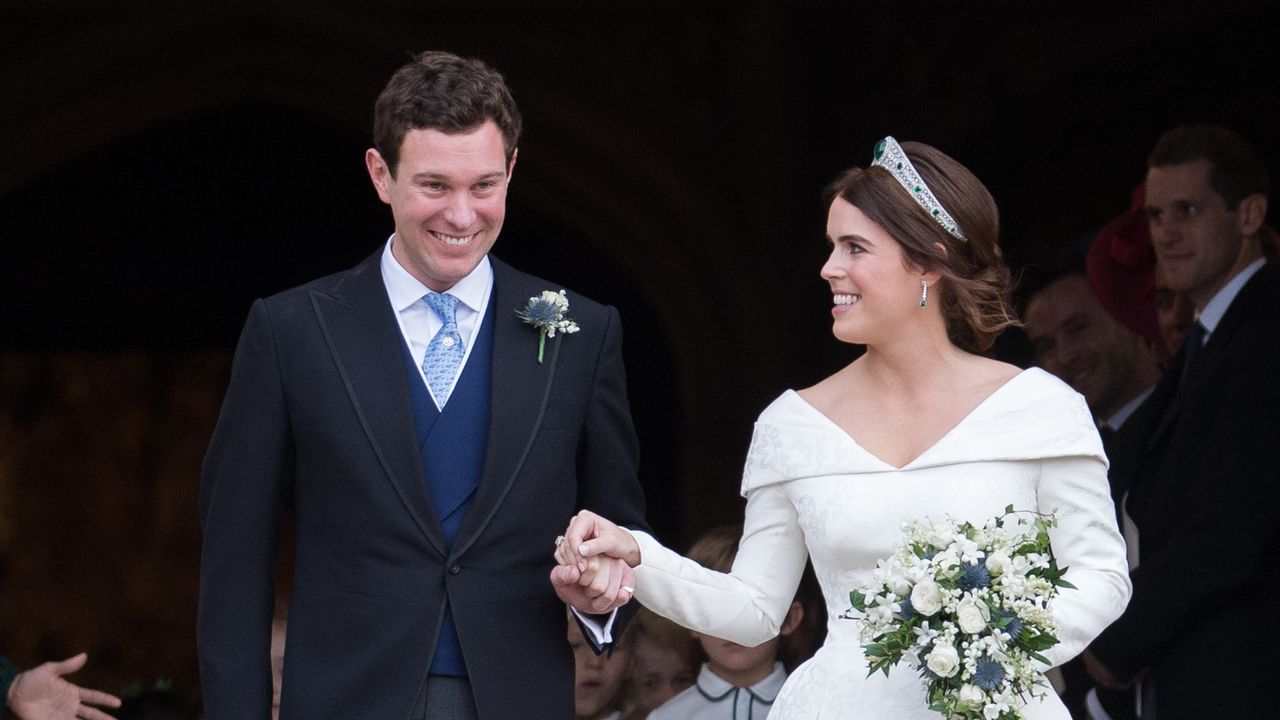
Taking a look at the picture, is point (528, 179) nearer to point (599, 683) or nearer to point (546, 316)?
point (599, 683)

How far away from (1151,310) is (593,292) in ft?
7.06

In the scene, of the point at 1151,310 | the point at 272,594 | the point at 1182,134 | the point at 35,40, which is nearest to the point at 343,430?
the point at 272,594

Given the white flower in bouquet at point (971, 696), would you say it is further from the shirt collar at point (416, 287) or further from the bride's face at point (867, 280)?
the shirt collar at point (416, 287)

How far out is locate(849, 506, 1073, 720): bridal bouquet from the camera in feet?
9.91

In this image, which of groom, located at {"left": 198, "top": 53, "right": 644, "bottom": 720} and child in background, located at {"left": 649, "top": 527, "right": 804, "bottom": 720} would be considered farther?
child in background, located at {"left": 649, "top": 527, "right": 804, "bottom": 720}

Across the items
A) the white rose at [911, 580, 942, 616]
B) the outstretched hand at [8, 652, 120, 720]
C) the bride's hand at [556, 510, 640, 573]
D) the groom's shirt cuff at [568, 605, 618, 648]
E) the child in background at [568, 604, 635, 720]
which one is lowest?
the child in background at [568, 604, 635, 720]

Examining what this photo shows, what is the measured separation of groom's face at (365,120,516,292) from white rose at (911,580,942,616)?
0.86 metres

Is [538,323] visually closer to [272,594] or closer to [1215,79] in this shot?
[272,594]

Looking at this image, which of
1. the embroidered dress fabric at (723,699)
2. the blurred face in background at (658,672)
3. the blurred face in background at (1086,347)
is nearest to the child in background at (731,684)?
the embroidered dress fabric at (723,699)

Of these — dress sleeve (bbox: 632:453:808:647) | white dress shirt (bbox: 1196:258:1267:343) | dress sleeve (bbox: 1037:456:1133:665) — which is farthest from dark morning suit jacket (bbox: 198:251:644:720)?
white dress shirt (bbox: 1196:258:1267:343)

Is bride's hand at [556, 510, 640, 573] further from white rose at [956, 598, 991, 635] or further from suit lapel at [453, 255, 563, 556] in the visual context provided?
white rose at [956, 598, 991, 635]

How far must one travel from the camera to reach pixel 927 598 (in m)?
3.03

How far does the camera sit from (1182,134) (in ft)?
18.8

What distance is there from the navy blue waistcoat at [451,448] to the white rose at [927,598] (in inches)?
28.1
